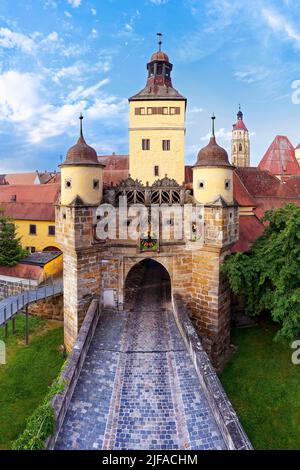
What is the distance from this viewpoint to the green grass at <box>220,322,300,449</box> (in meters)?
12.8

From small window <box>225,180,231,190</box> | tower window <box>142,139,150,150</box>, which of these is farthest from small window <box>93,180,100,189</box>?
tower window <box>142,139,150,150</box>

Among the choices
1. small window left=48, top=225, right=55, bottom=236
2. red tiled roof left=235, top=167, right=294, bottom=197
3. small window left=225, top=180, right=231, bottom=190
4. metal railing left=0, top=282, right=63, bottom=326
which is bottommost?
metal railing left=0, top=282, right=63, bottom=326

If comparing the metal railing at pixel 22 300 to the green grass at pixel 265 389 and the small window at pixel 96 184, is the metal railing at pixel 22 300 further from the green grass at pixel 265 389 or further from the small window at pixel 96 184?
the green grass at pixel 265 389

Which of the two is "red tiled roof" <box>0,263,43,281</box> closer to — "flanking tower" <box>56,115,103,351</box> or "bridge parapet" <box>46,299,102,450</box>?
"flanking tower" <box>56,115,103,351</box>

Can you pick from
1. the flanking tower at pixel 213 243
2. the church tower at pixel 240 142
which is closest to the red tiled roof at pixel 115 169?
the flanking tower at pixel 213 243

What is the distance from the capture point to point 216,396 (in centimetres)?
1001

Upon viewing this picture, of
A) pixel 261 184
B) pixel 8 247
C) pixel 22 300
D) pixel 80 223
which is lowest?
pixel 22 300

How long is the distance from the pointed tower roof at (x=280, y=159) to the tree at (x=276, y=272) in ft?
68.7

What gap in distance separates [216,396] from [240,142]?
2137 inches

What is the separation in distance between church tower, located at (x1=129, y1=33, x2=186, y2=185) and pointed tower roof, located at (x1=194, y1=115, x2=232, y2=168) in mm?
6251

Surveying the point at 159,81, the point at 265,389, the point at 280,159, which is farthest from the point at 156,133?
the point at 280,159

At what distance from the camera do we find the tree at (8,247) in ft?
78.6

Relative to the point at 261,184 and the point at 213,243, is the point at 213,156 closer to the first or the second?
the point at 213,243
